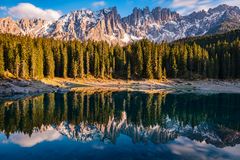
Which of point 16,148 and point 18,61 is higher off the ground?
point 18,61

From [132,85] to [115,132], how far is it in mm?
83652

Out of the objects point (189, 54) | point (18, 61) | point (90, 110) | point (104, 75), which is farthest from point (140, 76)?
point (90, 110)

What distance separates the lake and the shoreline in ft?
126

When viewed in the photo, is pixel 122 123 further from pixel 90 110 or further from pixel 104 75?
Result: pixel 104 75

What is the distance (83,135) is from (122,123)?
400 inches

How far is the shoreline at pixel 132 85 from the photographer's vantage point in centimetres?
10489

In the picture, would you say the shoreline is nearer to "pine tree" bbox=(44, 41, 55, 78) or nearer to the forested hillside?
"pine tree" bbox=(44, 41, 55, 78)

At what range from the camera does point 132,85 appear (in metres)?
124

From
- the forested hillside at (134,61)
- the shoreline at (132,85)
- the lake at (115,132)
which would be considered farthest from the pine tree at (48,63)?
the lake at (115,132)

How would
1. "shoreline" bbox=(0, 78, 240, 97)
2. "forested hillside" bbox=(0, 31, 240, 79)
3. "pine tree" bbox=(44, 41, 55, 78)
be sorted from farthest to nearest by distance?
"forested hillside" bbox=(0, 31, 240, 79), "pine tree" bbox=(44, 41, 55, 78), "shoreline" bbox=(0, 78, 240, 97)

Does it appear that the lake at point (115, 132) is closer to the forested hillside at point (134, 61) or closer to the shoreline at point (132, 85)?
the shoreline at point (132, 85)

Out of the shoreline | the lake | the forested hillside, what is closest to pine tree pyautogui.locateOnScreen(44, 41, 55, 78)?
the forested hillside

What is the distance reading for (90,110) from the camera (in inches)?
2406

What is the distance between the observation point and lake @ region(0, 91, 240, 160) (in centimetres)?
3066
